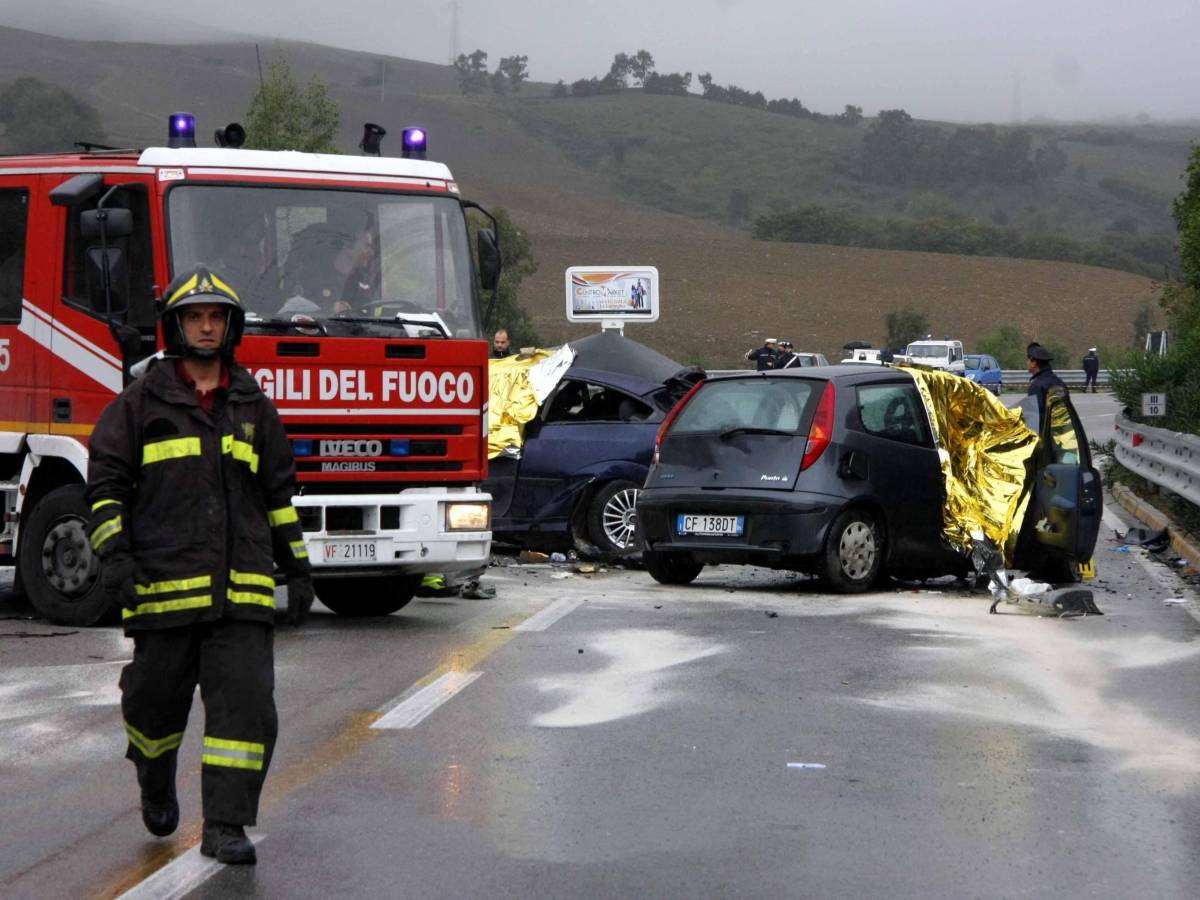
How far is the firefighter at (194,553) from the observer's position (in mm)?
5816

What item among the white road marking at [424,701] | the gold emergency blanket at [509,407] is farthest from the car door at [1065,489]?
the white road marking at [424,701]

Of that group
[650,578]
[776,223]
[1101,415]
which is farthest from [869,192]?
[650,578]

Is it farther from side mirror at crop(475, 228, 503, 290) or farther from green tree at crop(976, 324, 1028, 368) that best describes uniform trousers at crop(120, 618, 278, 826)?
green tree at crop(976, 324, 1028, 368)

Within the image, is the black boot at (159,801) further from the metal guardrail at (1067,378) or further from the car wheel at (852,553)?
the metal guardrail at (1067,378)

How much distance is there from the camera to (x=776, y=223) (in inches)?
5925

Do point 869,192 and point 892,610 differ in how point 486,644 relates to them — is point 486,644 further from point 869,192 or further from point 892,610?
point 869,192

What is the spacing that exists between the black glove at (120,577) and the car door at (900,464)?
8014 millimetres

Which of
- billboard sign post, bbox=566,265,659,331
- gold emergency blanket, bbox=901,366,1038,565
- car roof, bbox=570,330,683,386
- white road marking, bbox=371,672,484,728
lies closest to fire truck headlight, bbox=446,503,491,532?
white road marking, bbox=371,672,484,728

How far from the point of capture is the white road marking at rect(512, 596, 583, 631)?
11.5 m

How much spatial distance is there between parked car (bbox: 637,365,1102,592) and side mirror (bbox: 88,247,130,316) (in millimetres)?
4361

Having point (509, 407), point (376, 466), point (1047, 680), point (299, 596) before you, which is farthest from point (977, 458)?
point (299, 596)

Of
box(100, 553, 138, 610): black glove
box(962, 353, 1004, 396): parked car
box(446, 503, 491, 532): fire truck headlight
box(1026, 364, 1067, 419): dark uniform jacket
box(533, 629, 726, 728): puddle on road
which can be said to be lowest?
box(962, 353, 1004, 396): parked car

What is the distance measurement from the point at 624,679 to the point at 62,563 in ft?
13.1

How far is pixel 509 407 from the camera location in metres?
16.0
